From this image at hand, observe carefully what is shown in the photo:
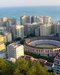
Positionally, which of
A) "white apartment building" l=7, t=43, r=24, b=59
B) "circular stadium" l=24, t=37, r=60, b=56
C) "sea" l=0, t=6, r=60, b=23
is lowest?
"sea" l=0, t=6, r=60, b=23

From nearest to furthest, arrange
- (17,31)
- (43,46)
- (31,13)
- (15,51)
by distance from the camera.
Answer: (15,51), (43,46), (17,31), (31,13)

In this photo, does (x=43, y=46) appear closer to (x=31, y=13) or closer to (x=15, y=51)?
(x=15, y=51)

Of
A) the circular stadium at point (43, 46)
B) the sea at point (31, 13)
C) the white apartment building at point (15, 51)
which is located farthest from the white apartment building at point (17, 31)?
the sea at point (31, 13)

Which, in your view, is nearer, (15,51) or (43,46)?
(15,51)

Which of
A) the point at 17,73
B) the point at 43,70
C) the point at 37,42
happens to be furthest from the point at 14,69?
the point at 37,42

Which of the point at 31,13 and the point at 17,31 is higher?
the point at 17,31

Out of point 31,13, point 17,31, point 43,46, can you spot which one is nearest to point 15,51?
point 43,46

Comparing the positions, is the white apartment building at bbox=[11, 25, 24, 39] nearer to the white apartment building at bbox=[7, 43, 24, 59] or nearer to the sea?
the white apartment building at bbox=[7, 43, 24, 59]

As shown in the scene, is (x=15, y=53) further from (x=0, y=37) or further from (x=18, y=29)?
(x=18, y=29)

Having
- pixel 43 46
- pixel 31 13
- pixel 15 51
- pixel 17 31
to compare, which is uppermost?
pixel 15 51

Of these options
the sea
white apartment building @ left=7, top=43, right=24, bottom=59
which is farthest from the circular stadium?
the sea
